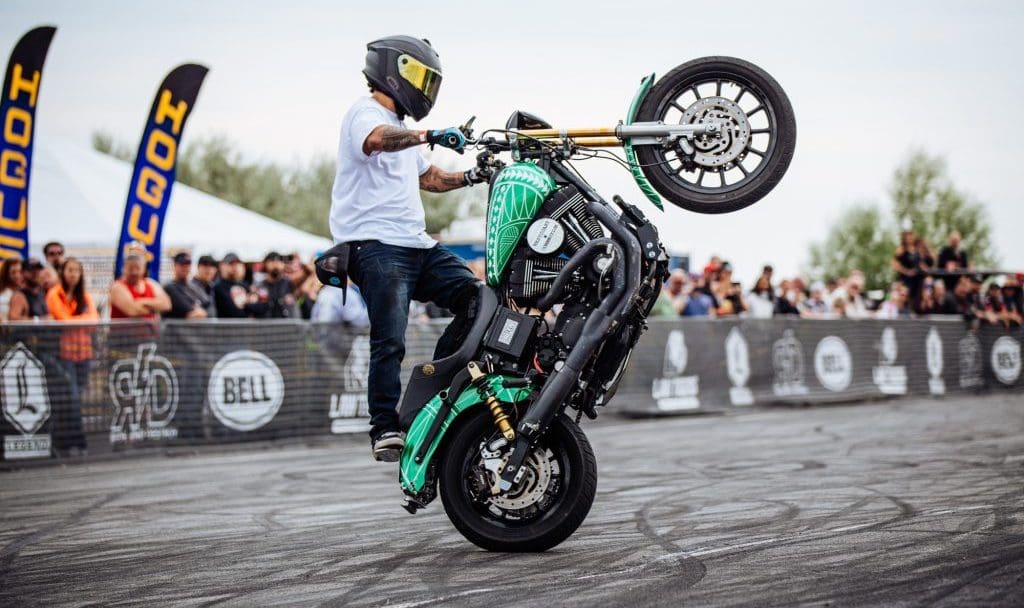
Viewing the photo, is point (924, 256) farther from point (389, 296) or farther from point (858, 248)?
point (858, 248)

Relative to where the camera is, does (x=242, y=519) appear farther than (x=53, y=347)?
No

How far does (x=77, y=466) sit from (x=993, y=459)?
7823 mm

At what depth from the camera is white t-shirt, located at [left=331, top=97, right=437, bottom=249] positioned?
5.84m

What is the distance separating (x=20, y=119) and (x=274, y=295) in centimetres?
373

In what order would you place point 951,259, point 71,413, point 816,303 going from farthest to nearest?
point 951,259
point 816,303
point 71,413

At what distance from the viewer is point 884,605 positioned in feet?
13.5

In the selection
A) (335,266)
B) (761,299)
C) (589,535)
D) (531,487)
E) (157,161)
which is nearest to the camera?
(531,487)

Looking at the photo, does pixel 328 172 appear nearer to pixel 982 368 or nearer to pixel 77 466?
pixel 982 368

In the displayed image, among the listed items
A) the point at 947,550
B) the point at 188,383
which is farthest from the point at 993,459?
the point at 188,383

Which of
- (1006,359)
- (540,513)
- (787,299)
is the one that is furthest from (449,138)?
(1006,359)

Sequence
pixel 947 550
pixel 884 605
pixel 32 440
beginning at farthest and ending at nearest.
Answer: pixel 32 440 < pixel 947 550 < pixel 884 605

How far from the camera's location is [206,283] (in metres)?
13.3

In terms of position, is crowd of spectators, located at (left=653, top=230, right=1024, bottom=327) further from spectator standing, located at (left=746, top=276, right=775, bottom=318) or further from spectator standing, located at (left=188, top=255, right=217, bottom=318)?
spectator standing, located at (left=188, top=255, right=217, bottom=318)

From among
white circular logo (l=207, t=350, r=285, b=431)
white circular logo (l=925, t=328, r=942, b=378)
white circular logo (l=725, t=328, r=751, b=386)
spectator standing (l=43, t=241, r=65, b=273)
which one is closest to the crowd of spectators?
white circular logo (l=925, t=328, r=942, b=378)
